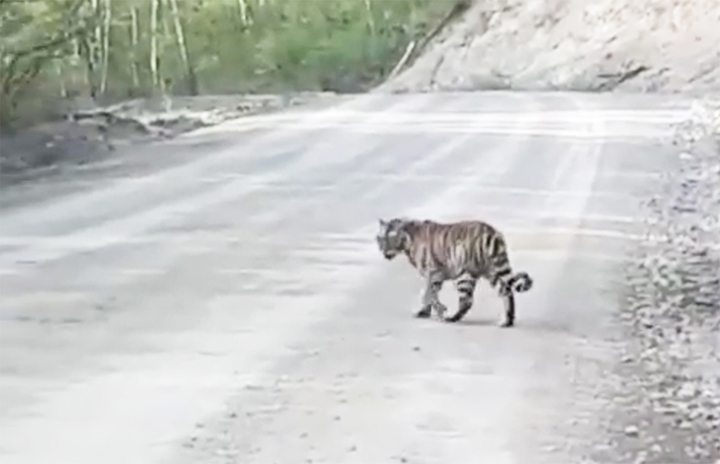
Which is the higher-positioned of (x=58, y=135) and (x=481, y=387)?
(x=58, y=135)

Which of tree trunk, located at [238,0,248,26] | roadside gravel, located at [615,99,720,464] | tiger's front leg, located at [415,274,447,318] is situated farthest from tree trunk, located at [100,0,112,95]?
roadside gravel, located at [615,99,720,464]

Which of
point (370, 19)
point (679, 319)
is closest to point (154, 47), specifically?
point (370, 19)

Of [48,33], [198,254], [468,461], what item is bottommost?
[468,461]

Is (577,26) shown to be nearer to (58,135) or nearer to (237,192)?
(237,192)

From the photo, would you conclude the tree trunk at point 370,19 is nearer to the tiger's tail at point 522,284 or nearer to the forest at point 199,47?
the forest at point 199,47

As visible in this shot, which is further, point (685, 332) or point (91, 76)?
point (91, 76)

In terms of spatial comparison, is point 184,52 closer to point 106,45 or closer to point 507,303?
point 106,45

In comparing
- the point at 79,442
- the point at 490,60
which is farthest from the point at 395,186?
the point at 79,442
